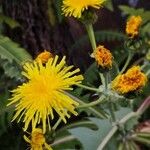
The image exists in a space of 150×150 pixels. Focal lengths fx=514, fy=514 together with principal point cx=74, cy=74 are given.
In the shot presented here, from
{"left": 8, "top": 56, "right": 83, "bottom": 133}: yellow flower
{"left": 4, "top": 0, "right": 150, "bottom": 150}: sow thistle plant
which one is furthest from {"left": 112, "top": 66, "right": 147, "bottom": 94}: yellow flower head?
{"left": 8, "top": 56, "right": 83, "bottom": 133}: yellow flower

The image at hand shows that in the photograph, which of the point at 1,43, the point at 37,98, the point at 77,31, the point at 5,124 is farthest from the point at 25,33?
the point at 37,98

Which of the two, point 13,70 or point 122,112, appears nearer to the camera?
point 122,112

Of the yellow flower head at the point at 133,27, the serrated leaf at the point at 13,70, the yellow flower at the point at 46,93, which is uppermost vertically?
the serrated leaf at the point at 13,70

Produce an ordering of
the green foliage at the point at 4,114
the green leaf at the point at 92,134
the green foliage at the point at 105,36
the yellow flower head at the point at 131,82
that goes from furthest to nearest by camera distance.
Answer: the green foliage at the point at 105,36, the green foliage at the point at 4,114, the green leaf at the point at 92,134, the yellow flower head at the point at 131,82

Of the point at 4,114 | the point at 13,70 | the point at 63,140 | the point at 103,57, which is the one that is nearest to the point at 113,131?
the point at 63,140

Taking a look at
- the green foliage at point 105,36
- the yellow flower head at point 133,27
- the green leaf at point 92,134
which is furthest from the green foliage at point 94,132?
the green foliage at point 105,36

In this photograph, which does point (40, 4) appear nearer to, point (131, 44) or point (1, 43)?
point (1, 43)

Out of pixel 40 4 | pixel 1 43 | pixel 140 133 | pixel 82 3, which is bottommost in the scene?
pixel 140 133

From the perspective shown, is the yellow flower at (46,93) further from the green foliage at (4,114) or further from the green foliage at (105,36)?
the green foliage at (105,36)

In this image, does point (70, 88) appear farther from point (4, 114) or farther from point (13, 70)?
point (4, 114)
